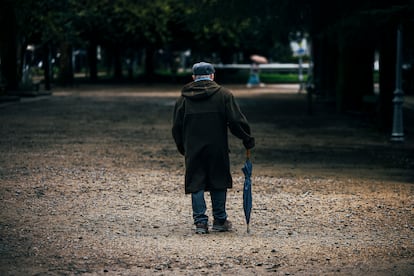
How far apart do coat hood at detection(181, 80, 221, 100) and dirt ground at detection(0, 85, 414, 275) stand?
1254 mm

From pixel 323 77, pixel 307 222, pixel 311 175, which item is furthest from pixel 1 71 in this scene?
pixel 307 222

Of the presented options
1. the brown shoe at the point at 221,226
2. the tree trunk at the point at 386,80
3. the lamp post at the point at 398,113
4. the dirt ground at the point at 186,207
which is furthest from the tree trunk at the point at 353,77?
the brown shoe at the point at 221,226

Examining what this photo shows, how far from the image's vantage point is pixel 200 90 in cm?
931

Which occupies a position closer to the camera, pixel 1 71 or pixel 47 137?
pixel 47 137

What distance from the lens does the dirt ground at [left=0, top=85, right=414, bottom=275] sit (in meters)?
8.10

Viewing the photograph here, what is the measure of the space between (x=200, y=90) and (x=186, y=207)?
2.15 m

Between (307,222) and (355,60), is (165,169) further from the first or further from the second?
(355,60)

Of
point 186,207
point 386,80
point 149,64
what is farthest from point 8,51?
point 186,207

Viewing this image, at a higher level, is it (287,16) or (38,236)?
(287,16)

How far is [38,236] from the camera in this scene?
363 inches

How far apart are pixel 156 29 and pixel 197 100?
44.7 meters

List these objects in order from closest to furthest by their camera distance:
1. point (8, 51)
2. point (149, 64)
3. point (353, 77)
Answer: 1. point (353, 77)
2. point (8, 51)
3. point (149, 64)

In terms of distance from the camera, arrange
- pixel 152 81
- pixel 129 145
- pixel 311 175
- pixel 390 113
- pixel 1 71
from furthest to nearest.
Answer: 1. pixel 152 81
2. pixel 1 71
3. pixel 390 113
4. pixel 129 145
5. pixel 311 175

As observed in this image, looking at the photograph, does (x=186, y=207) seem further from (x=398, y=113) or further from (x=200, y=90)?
(x=398, y=113)
